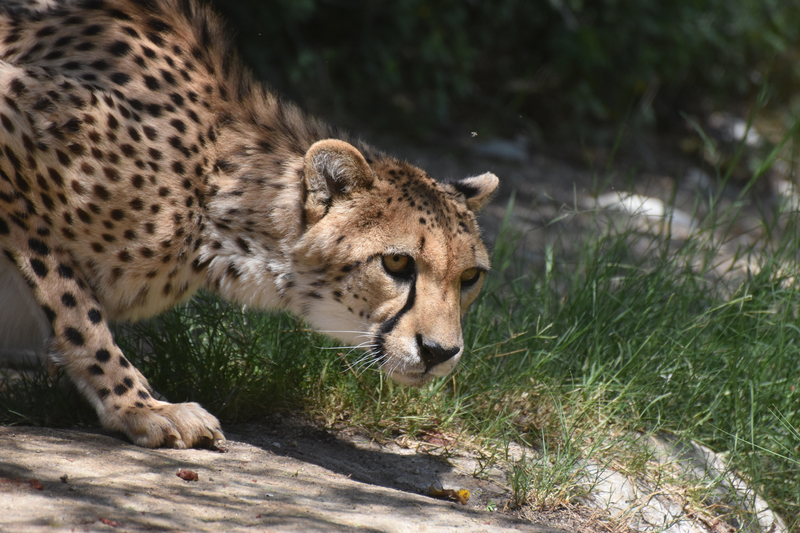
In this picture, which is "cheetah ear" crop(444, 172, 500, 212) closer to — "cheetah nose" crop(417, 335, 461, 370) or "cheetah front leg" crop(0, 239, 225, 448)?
"cheetah nose" crop(417, 335, 461, 370)

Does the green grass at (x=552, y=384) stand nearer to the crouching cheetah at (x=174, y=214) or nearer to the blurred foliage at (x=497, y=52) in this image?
the crouching cheetah at (x=174, y=214)

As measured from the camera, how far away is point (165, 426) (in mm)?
2494

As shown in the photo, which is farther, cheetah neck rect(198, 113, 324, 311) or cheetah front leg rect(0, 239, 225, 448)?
cheetah neck rect(198, 113, 324, 311)

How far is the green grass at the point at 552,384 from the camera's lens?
297cm

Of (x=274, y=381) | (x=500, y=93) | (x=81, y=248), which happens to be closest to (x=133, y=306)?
(x=81, y=248)

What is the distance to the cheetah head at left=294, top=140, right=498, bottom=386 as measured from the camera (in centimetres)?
254

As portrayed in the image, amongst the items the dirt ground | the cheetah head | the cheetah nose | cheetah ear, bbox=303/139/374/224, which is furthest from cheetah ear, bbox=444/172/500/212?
the dirt ground

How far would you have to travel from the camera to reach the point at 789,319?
12.0ft

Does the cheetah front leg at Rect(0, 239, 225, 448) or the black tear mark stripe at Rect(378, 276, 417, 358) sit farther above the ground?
the black tear mark stripe at Rect(378, 276, 417, 358)

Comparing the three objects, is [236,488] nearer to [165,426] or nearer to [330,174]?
[165,426]

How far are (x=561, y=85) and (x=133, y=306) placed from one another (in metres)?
5.65

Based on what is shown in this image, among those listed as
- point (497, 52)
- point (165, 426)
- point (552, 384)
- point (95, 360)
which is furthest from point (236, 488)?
point (497, 52)

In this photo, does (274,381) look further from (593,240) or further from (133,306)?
(593,240)

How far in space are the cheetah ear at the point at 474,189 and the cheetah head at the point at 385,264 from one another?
0.28m
